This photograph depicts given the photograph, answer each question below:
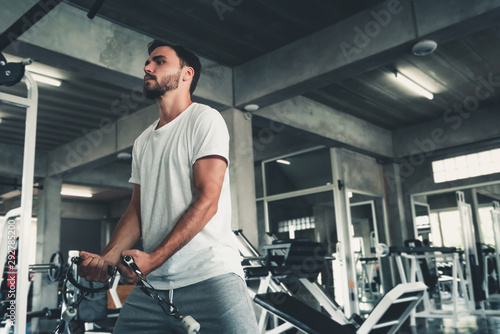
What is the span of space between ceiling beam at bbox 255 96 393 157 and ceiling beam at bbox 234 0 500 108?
1.87ft

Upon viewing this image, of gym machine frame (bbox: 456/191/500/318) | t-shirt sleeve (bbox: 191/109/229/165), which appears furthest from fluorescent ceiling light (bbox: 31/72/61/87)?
gym machine frame (bbox: 456/191/500/318)

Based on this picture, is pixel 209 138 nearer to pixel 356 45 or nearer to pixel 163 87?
pixel 163 87

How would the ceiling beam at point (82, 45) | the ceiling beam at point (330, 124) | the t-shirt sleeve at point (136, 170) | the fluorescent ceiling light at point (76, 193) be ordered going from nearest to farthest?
the t-shirt sleeve at point (136, 170)
the ceiling beam at point (82, 45)
the ceiling beam at point (330, 124)
the fluorescent ceiling light at point (76, 193)

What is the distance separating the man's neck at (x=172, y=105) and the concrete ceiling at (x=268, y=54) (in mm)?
2761

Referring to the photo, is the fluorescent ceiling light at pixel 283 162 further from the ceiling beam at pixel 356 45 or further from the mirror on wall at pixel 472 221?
the ceiling beam at pixel 356 45

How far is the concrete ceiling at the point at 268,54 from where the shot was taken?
3.79 m

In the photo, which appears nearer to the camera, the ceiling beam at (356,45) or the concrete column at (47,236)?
the ceiling beam at (356,45)

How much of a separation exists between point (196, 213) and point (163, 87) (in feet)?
1.33

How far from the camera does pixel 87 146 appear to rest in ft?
23.6

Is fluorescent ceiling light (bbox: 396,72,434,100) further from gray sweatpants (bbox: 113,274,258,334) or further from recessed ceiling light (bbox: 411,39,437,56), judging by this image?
gray sweatpants (bbox: 113,274,258,334)

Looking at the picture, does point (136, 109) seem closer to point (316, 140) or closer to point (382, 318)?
point (316, 140)

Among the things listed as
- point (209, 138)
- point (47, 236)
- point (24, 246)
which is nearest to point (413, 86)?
point (24, 246)

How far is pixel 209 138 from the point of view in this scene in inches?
42.6

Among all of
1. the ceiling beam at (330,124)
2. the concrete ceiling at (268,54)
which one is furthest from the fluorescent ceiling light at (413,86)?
the ceiling beam at (330,124)
